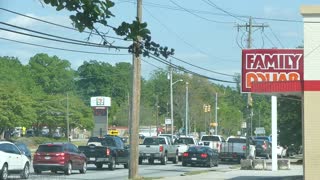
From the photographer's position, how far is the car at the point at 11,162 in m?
28.5

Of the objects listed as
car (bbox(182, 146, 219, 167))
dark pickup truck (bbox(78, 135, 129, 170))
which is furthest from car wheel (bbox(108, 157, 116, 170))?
car (bbox(182, 146, 219, 167))

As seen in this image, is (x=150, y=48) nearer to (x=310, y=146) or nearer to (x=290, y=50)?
(x=310, y=146)

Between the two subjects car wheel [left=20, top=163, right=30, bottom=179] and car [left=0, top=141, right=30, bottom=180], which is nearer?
car [left=0, top=141, right=30, bottom=180]

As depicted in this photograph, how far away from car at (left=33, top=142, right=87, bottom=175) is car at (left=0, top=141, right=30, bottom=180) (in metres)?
3.41

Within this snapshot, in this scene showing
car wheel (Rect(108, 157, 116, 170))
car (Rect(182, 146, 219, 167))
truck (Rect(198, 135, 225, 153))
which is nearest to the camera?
car wheel (Rect(108, 157, 116, 170))

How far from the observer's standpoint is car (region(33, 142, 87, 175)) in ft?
112

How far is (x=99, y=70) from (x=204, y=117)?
47606mm

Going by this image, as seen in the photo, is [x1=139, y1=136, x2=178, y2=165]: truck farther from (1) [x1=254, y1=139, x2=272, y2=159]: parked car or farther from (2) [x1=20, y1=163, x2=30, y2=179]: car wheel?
(2) [x1=20, y1=163, x2=30, y2=179]: car wheel

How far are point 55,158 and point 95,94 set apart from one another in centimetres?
13269

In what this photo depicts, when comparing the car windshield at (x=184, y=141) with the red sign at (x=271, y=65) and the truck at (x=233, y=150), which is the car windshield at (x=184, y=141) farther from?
the red sign at (x=271, y=65)

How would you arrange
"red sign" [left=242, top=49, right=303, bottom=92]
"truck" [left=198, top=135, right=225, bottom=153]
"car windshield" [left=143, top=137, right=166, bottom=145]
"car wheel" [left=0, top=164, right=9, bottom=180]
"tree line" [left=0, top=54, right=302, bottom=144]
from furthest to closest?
"tree line" [left=0, top=54, right=302, bottom=144] → "truck" [left=198, top=135, right=225, bottom=153] → "car windshield" [left=143, top=137, right=166, bottom=145] → "red sign" [left=242, top=49, right=303, bottom=92] → "car wheel" [left=0, top=164, right=9, bottom=180]

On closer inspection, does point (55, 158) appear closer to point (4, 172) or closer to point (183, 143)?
point (4, 172)

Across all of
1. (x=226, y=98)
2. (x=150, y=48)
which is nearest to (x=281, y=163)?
(x=150, y=48)

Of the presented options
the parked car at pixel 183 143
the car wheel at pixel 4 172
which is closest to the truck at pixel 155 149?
the parked car at pixel 183 143
